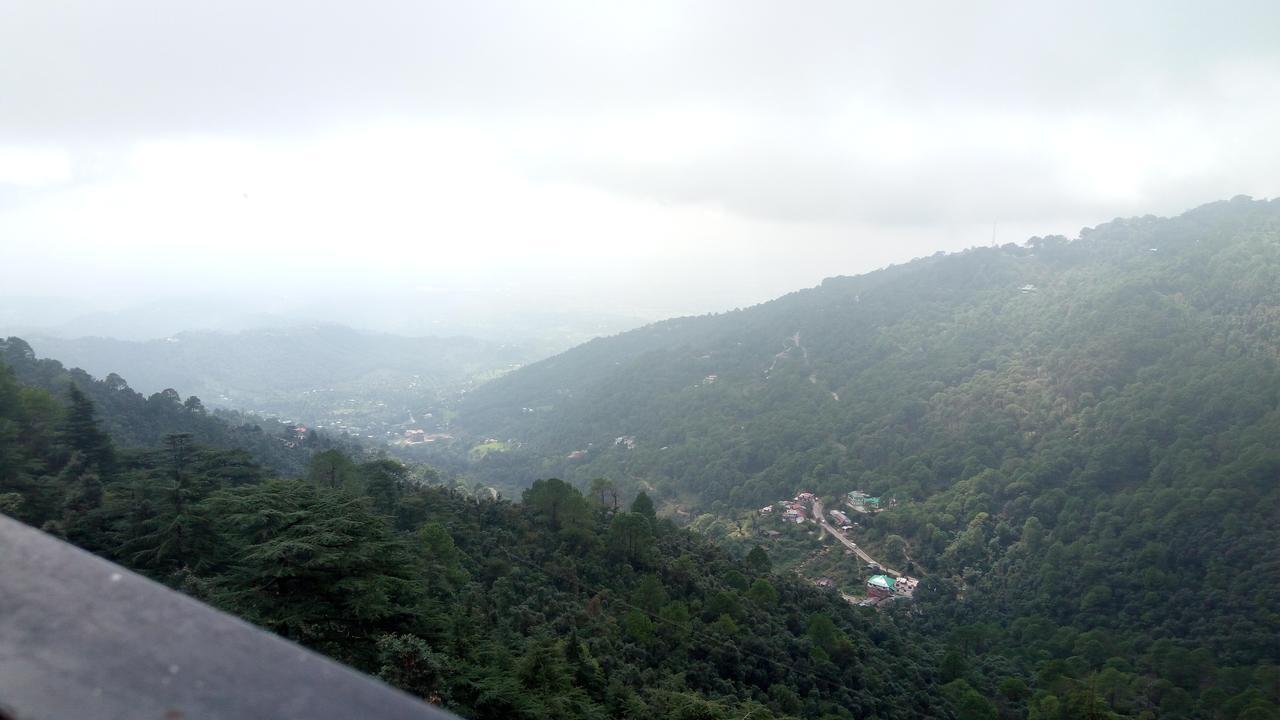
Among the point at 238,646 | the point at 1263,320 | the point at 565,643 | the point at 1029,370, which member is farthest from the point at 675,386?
the point at 238,646

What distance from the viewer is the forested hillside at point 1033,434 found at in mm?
22016

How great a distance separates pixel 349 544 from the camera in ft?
19.9

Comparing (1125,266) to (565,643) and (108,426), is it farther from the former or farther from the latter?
(108,426)

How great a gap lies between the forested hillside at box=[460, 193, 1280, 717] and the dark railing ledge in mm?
16306

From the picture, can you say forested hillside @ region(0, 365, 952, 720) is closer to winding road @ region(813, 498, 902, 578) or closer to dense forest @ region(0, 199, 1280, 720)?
dense forest @ region(0, 199, 1280, 720)

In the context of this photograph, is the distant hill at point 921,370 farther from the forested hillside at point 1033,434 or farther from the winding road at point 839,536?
the winding road at point 839,536

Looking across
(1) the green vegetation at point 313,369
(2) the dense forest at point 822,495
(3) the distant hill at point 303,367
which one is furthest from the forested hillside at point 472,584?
(3) the distant hill at point 303,367

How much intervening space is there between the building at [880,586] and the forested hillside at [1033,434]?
67.1 inches

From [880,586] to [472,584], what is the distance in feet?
69.9

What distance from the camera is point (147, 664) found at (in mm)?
900

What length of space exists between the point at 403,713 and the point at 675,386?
194 feet

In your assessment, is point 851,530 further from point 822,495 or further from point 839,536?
point 822,495

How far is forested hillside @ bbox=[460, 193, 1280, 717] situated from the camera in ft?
72.2

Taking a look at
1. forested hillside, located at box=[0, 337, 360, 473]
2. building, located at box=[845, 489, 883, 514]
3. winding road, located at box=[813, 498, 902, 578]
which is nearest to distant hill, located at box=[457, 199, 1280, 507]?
building, located at box=[845, 489, 883, 514]
